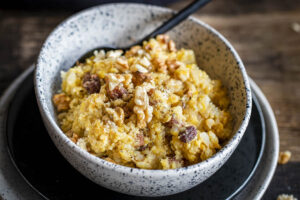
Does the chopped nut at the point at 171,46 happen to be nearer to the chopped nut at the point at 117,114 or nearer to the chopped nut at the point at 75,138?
the chopped nut at the point at 117,114

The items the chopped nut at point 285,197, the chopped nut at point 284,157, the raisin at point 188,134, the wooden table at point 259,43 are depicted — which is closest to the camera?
the raisin at point 188,134

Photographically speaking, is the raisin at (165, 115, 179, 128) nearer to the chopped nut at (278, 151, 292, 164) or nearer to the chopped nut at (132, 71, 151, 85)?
the chopped nut at (132, 71, 151, 85)

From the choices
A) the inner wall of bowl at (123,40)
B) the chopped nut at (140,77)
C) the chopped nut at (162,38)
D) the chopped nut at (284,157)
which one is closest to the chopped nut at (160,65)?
the chopped nut at (140,77)

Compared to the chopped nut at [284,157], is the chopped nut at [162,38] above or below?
above

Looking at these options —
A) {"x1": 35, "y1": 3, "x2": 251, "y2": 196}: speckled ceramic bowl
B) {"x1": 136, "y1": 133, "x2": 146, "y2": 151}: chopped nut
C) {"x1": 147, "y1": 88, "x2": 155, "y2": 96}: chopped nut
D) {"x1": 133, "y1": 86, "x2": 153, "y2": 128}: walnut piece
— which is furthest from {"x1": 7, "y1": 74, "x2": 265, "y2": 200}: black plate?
{"x1": 147, "y1": 88, "x2": 155, "y2": 96}: chopped nut

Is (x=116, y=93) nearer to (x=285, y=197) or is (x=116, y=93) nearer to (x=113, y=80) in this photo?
(x=113, y=80)

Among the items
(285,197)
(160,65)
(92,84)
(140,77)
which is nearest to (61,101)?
(92,84)
